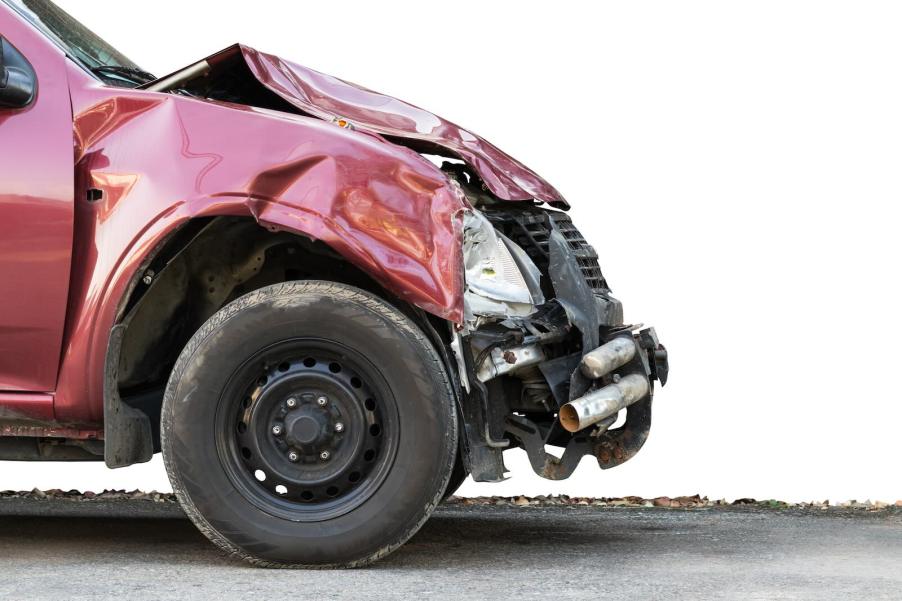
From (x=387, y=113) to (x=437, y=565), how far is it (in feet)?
7.06

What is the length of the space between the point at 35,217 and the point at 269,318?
43.0 inches

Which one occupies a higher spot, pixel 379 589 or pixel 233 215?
pixel 233 215

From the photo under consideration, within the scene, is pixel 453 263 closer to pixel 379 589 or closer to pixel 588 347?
pixel 588 347

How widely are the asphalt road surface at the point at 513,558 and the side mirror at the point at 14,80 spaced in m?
1.98

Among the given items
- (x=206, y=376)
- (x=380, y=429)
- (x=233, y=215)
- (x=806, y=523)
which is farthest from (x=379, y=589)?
(x=806, y=523)

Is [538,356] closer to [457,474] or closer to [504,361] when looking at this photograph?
[504,361]

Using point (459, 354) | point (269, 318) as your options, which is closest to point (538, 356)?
point (459, 354)

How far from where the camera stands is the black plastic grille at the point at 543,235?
700 cm

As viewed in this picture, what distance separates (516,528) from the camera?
26.1 ft

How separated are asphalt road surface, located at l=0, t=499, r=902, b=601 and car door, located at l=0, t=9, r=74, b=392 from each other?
924 millimetres

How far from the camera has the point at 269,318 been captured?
622 centimetres

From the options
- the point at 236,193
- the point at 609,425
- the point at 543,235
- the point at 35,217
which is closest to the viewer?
the point at 236,193

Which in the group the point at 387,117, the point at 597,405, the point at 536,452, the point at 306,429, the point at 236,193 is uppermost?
the point at 387,117

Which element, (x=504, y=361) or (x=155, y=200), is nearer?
(x=155, y=200)
